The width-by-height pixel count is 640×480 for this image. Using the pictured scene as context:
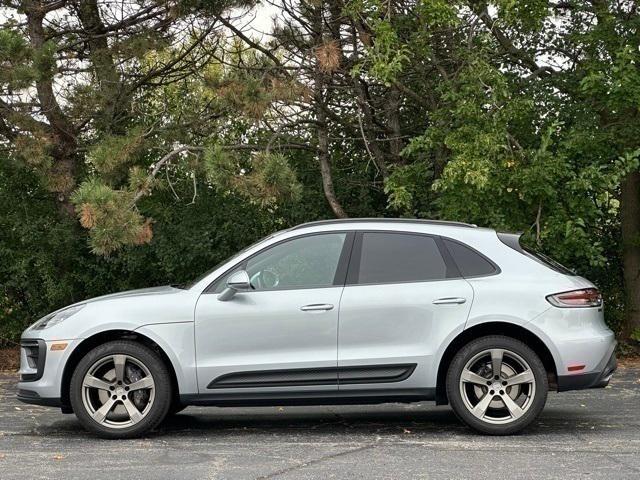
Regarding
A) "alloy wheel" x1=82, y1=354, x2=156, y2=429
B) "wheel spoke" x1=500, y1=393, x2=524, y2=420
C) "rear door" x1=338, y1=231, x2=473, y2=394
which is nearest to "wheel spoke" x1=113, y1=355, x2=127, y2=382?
"alloy wheel" x1=82, y1=354, x2=156, y2=429

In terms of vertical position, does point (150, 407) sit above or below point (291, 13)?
below

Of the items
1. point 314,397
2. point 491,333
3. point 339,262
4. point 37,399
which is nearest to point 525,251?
point 491,333

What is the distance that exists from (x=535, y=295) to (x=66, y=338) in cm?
365

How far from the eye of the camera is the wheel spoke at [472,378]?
26.5 feet

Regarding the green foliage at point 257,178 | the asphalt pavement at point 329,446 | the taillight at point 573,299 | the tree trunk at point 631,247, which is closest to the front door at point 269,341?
the asphalt pavement at point 329,446

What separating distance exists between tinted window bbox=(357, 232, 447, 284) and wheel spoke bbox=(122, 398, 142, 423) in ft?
6.56

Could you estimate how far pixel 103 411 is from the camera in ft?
26.9

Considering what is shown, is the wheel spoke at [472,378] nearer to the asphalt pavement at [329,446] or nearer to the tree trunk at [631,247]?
the asphalt pavement at [329,446]

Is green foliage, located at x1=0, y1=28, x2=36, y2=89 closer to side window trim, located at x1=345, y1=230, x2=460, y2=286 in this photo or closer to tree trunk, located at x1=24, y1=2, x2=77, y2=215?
tree trunk, located at x1=24, y1=2, x2=77, y2=215

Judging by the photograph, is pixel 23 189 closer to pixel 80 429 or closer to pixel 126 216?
pixel 126 216

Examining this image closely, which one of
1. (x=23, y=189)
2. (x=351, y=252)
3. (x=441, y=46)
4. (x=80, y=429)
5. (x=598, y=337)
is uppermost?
(x=441, y=46)

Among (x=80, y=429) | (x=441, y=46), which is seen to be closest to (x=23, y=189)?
(x=441, y=46)

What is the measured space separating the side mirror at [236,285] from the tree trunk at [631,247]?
832cm

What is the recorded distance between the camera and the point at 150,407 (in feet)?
26.7
